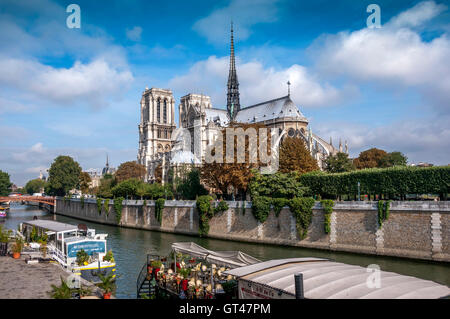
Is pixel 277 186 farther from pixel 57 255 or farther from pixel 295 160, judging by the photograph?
pixel 57 255

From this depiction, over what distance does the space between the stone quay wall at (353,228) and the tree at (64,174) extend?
171 ft

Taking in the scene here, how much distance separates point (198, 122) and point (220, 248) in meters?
58.9

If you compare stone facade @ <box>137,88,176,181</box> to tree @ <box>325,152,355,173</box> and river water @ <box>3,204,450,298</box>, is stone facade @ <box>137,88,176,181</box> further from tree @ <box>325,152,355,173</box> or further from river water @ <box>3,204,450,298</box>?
river water @ <box>3,204,450,298</box>

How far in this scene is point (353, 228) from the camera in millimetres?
27047

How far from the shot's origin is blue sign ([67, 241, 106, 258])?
21172 millimetres

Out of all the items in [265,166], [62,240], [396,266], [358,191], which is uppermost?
Result: [265,166]

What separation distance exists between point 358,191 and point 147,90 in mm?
96337

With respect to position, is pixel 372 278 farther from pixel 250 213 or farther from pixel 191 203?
pixel 191 203

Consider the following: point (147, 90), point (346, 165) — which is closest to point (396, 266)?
point (346, 165)

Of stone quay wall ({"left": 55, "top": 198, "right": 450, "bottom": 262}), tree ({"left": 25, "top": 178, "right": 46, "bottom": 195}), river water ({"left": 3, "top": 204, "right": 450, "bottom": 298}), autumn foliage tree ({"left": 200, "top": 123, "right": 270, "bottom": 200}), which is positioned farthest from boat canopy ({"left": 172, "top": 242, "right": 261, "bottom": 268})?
tree ({"left": 25, "top": 178, "right": 46, "bottom": 195})

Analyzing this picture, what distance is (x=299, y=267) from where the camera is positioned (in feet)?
36.0

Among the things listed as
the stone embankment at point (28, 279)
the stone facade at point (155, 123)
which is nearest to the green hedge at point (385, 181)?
the stone embankment at point (28, 279)

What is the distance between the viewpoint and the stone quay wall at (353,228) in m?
23.6

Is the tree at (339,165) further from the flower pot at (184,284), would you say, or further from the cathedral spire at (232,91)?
the flower pot at (184,284)
